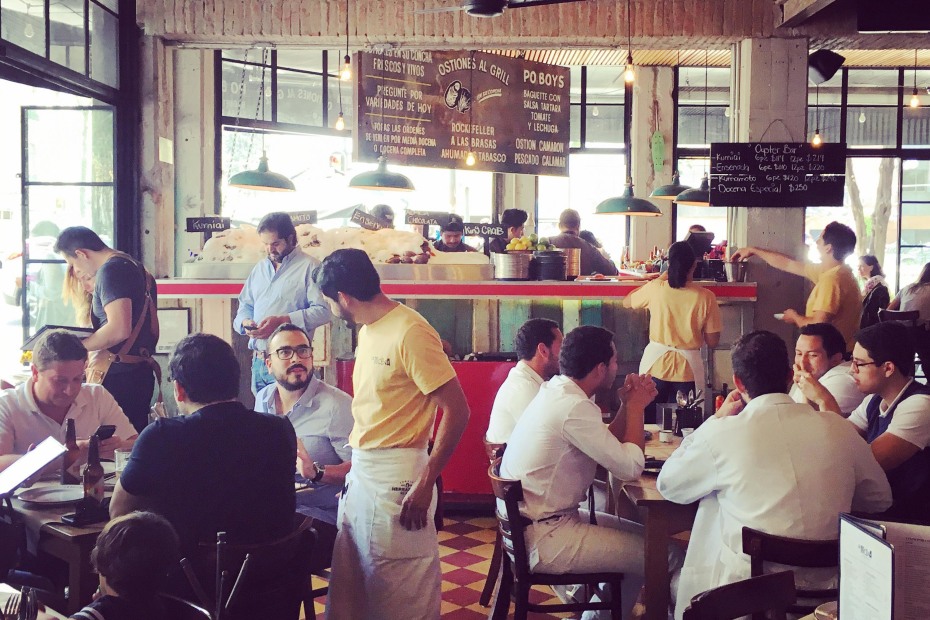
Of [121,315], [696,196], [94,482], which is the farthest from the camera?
[696,196]

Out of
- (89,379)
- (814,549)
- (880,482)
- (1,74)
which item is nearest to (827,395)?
(880,482)

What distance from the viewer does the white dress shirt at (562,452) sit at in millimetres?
3154

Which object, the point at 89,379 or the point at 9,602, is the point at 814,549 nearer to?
the point at 9,602

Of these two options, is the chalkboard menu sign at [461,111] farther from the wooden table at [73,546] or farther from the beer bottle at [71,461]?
the wooden table at [73,546]

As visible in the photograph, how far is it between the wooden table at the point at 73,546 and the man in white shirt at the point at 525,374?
5.97 feet

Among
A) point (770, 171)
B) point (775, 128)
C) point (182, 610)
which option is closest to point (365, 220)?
point (770, 171)

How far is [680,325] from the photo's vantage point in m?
5.68

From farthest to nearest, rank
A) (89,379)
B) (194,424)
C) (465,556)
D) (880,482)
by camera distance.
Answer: (465,556)
(89,379)
(880,482)
(194,424)

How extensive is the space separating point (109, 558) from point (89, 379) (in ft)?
8.90

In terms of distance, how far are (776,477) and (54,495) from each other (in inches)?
92.1

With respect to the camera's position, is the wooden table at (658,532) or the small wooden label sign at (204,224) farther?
the small wooden label sign at (204,224)

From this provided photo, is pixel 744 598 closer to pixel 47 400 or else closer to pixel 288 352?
pixel 288 352

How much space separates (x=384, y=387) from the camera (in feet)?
9.74

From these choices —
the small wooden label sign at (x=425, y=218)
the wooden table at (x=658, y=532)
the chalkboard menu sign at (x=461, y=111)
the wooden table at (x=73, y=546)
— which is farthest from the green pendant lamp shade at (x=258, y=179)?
the wooden table at (x=658, y=532)
